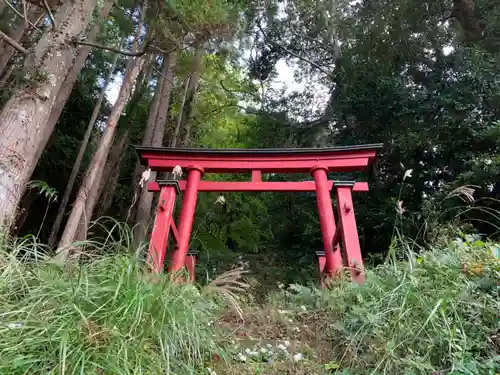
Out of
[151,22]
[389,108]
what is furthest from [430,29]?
[151,22]

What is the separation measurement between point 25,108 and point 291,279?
4897 mm

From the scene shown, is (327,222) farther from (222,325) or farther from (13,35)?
(13,35)

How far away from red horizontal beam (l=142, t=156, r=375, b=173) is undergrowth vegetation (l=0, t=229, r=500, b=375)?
6.03 feet

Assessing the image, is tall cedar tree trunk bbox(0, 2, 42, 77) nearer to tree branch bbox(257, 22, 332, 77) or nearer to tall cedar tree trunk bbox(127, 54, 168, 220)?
tall cedar tree trunk bbox(127, 54, 168, 220)

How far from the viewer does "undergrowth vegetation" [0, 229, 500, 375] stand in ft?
4.53

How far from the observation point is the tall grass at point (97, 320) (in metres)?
1.32

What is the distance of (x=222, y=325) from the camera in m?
2.18

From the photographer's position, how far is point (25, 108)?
8.60ft

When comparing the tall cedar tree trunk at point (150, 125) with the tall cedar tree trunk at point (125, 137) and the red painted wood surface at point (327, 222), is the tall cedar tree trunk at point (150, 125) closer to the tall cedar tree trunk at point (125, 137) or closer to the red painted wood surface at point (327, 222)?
the tall cedar tree trunk at point (125, 137)

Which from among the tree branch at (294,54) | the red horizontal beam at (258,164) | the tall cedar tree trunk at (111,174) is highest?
the tree branch at (294,54)

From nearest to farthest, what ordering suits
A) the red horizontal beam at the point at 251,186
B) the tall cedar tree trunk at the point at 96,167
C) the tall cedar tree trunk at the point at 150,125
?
the red horizontal beam at the point at 251,186 < the tall cedar tree trunk at the point at 96,167 < the tall cedar tree trunk at the point at 150,125

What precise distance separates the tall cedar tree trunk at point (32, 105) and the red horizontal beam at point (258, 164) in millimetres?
1407

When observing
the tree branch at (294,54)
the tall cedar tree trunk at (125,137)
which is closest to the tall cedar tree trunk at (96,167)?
the tall cedar tree trunk at (125,137)

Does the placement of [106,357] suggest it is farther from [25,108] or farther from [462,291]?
[25,108]
